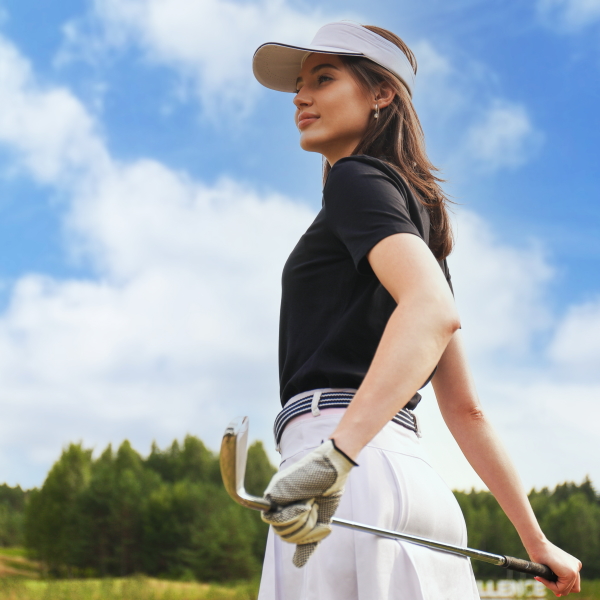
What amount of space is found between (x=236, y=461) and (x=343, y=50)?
1.34 meters

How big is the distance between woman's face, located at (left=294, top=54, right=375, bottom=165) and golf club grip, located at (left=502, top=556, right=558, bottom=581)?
1.20 meters

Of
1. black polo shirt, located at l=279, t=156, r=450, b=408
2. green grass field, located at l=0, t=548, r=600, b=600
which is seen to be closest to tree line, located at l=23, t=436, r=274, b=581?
green grass field, located at l=0, t=548, r=600, b=600

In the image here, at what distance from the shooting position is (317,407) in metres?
1.61

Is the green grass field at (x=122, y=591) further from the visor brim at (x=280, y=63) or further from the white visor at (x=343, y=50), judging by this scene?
the white visor at (x=343, y=50)

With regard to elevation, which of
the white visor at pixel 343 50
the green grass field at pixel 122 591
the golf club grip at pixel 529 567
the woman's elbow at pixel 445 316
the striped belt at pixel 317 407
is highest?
the white visor at pixel 343 50

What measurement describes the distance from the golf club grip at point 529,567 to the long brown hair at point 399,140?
0.89 meters

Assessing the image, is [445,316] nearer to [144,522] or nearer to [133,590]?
[133,590]

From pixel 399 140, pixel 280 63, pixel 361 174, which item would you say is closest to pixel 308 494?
pixel 361 174

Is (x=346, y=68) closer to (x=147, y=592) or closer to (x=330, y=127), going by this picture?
(x=330, y=127)

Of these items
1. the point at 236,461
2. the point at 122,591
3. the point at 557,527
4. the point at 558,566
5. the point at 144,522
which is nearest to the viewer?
the point at 236,461

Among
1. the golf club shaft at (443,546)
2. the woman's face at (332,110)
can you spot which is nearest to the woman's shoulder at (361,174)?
the woman's face at (332,110)

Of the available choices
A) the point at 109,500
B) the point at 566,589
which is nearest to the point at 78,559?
the point at 109,500

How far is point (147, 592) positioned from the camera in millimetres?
51750

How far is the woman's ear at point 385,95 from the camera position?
208 cm
